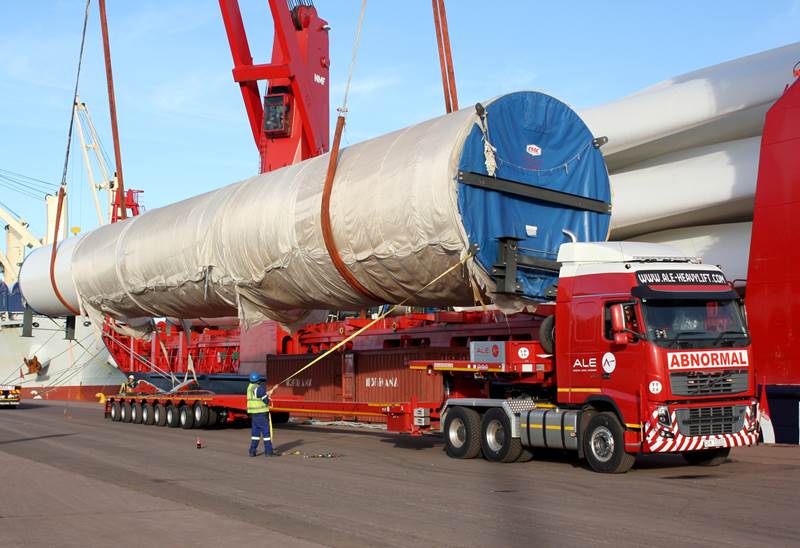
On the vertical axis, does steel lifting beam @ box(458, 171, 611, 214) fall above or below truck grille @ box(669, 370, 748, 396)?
above

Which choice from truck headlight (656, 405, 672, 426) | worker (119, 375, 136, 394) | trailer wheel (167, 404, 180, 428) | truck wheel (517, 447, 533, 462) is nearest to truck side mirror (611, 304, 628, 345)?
truck headlight (656, 405, 672, 426)

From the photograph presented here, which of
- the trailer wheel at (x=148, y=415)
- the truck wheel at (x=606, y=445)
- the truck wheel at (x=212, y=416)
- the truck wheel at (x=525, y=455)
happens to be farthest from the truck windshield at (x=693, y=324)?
the trailer wheel at (x=148, y=415)

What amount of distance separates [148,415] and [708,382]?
1904 cm

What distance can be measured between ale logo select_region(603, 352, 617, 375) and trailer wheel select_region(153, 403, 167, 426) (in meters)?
16.7

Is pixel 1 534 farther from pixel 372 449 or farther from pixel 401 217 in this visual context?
pixel 372 449

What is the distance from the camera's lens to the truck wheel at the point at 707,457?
46.3 feet

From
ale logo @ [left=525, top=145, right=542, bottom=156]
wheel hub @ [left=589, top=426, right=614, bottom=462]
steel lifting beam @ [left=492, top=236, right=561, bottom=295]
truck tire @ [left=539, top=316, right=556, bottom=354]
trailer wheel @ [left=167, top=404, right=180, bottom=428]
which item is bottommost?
wheel hub @ [left=589, top=426, right=614, bottom=462]

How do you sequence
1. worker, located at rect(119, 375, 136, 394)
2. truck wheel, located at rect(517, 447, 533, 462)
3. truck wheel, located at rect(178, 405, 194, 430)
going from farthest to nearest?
worker, located at rect(119, 375, 136, 394), truck wheel, located at rect(178, 405, 194, 430), truck wheel, located at rect(517, 447, 533, 462)

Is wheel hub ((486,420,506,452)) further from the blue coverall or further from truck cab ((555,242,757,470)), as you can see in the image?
the blue coverall

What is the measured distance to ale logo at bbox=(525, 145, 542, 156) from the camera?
15109 millimetres

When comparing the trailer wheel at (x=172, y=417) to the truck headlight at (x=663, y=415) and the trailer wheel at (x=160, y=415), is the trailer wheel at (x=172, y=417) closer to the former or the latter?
the trailer wheel at (x=160, y=415)

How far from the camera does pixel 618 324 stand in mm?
13078

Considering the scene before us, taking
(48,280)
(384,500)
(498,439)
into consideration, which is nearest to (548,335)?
(498,439)

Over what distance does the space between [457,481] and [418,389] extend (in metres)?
5.02
